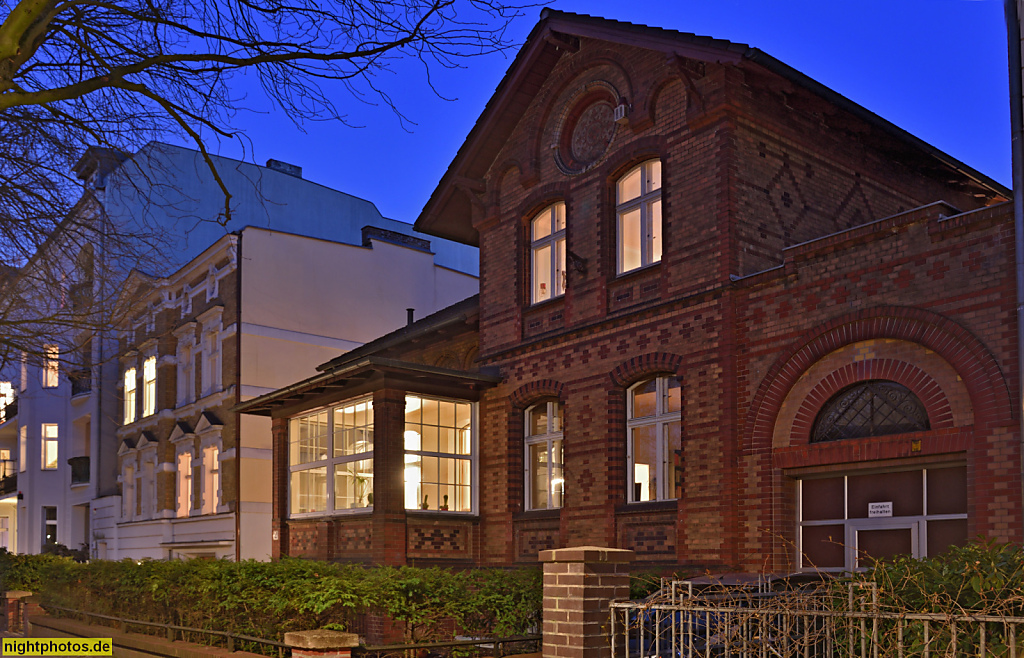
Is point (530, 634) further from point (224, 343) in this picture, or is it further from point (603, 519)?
point (224, 343)

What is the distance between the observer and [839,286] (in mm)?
12953

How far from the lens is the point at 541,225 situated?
18375mm

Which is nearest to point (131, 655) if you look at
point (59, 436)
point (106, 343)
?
point (106, 343)

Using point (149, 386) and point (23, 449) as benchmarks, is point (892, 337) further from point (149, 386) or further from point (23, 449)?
point (23, 449)

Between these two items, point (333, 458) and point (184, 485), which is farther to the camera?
point (184, 485)

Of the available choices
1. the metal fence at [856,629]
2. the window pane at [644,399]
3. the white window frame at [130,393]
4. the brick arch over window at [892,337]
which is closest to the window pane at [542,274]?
the window pane at [644,399]

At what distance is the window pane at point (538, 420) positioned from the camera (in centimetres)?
1784

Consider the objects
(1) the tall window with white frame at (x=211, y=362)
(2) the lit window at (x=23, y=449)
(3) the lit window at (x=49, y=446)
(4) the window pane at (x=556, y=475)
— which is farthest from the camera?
(2) the lit window at (x=23, y=449)

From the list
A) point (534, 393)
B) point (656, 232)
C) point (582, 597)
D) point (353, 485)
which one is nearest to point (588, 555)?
point (582, 597)

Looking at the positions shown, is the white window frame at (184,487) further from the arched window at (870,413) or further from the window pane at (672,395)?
the arched window at (870,413)

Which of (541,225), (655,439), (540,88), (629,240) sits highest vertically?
(540,88)

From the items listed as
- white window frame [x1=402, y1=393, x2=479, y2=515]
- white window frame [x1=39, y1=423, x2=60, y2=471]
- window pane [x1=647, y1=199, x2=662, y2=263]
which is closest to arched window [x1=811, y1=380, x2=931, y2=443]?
window pane [x1=647, y1=199, x2=662, y2=263]

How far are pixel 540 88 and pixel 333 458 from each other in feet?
26.3

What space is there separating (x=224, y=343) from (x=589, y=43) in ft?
A: 46.1
